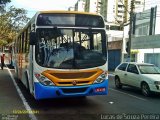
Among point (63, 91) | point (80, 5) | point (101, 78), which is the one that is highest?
point (80, 5)

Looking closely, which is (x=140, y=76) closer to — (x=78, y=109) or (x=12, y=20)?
(x=78, y=109)

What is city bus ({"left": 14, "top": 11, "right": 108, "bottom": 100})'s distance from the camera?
440 inches

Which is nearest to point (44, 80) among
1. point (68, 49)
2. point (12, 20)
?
point (68, 49)

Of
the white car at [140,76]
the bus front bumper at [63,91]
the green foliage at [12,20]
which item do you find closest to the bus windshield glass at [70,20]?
the bus front bumper at [63,91]

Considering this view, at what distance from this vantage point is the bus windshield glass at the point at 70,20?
38.0 ft

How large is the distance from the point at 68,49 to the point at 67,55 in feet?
0.70

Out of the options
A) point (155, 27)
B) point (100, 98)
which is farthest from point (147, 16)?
point (100, 98)

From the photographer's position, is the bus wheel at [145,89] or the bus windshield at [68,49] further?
the bus wheel at [145,89]

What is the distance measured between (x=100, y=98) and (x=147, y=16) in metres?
35.0

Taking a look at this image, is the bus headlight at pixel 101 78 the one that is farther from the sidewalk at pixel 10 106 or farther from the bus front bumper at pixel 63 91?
the sidewalk at pixel 10 106

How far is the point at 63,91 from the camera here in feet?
36.8

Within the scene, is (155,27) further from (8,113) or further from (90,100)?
(8,113)

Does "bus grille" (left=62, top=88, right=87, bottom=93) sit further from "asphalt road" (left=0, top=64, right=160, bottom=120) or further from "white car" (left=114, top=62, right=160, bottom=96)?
"white car" (left=114, top=62, right=160, bottom=96)

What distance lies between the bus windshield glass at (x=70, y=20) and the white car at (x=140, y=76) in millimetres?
5054
